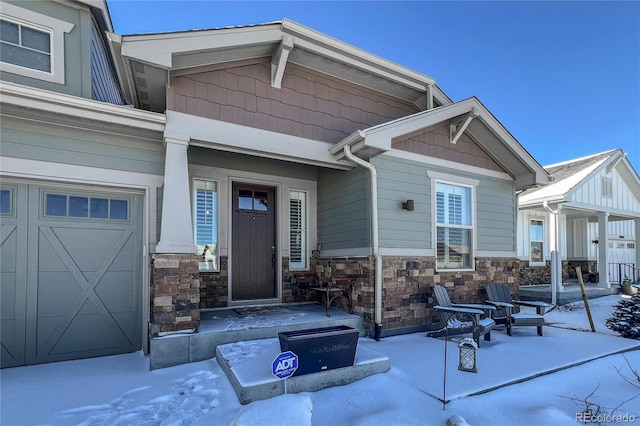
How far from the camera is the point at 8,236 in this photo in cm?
358

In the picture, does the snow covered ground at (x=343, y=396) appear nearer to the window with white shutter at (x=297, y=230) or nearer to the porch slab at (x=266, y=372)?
the porch slab at (x=266, y=372)

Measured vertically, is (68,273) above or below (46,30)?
below

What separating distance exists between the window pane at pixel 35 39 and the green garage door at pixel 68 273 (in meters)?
1.73

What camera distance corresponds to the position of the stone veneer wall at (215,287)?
17.3 ft

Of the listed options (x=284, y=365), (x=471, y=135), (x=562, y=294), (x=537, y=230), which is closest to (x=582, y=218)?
(x=537, y=230)

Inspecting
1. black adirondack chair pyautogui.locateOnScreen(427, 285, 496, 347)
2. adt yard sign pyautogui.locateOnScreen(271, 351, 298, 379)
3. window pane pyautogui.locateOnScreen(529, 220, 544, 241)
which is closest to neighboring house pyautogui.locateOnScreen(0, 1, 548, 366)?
black adirondack chair pyautogui.locateOnScreen(427, 285, 496, 347)

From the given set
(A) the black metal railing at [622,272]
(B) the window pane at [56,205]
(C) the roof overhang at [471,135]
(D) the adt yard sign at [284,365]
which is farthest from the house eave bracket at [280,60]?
(A) the black metal railing at [622,272]

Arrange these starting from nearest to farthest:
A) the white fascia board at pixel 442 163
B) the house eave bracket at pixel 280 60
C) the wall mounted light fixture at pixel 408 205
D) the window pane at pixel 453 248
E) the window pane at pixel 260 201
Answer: the house eave bracket at pixel 280 60 → the wall mounted light fixture at pixel 408 205 → the white fascia board at pixel 442 163 → the window pane at pixel 453 248 → the window pane at pixel 260 201

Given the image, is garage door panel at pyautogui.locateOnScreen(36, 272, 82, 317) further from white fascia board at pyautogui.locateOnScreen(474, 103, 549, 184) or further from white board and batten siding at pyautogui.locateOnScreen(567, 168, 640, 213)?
white board and batten siding at pyautogui.locateOnScreen(567, 168, 640, 213)

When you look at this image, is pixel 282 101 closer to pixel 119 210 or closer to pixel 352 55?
pixel 352 55

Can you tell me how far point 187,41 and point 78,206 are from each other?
2.45 meters

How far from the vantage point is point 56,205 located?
3832 mm

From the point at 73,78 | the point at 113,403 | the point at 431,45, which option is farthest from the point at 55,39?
the point at 431,45

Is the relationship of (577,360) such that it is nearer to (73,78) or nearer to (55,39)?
(73,78)
